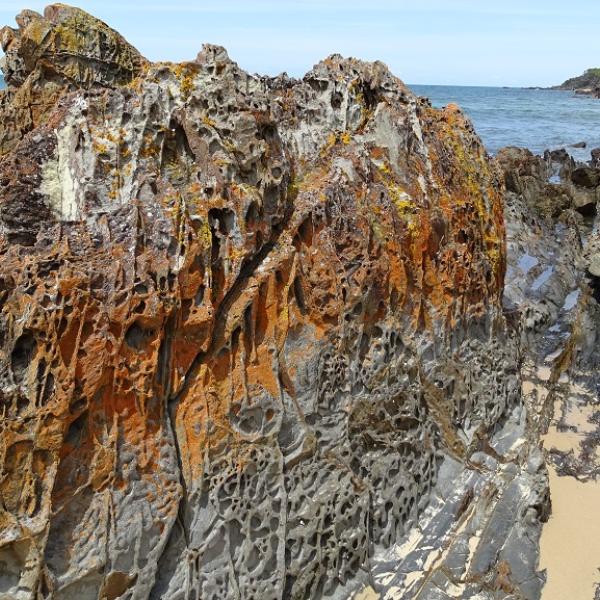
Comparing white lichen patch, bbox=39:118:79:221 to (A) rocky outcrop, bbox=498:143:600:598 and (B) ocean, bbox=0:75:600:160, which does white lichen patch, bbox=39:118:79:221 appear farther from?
(B) ocean, bbox=0:75:600:160

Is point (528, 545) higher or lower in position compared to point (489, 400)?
lower

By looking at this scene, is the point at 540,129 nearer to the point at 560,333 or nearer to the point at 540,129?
the point at 540,129

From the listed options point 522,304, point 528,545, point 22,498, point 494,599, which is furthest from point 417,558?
point 522,304

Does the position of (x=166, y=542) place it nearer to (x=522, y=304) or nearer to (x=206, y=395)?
(x=206, y=395)

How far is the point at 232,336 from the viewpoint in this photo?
11.3 feet

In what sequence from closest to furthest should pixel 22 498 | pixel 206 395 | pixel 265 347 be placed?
1. pixel 22 498
2. pixel 206 395
3. pixel 265 347

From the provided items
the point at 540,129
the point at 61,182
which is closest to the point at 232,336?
the point at 61,182

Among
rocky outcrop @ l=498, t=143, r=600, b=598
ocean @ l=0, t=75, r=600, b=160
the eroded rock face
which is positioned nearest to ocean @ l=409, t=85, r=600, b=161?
ocean @ l=0, t=75, r=600, b=160

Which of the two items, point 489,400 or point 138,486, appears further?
point 489,400

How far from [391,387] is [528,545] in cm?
148

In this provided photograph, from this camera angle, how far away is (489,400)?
493 cm

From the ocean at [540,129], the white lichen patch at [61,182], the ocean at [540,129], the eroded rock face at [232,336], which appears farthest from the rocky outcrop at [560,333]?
the ocean at [540,129]

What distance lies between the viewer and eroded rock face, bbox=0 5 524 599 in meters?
2.88

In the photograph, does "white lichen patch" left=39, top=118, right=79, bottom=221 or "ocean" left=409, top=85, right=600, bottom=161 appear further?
"ocean" left=409, top=85, right=600, bottom=161
